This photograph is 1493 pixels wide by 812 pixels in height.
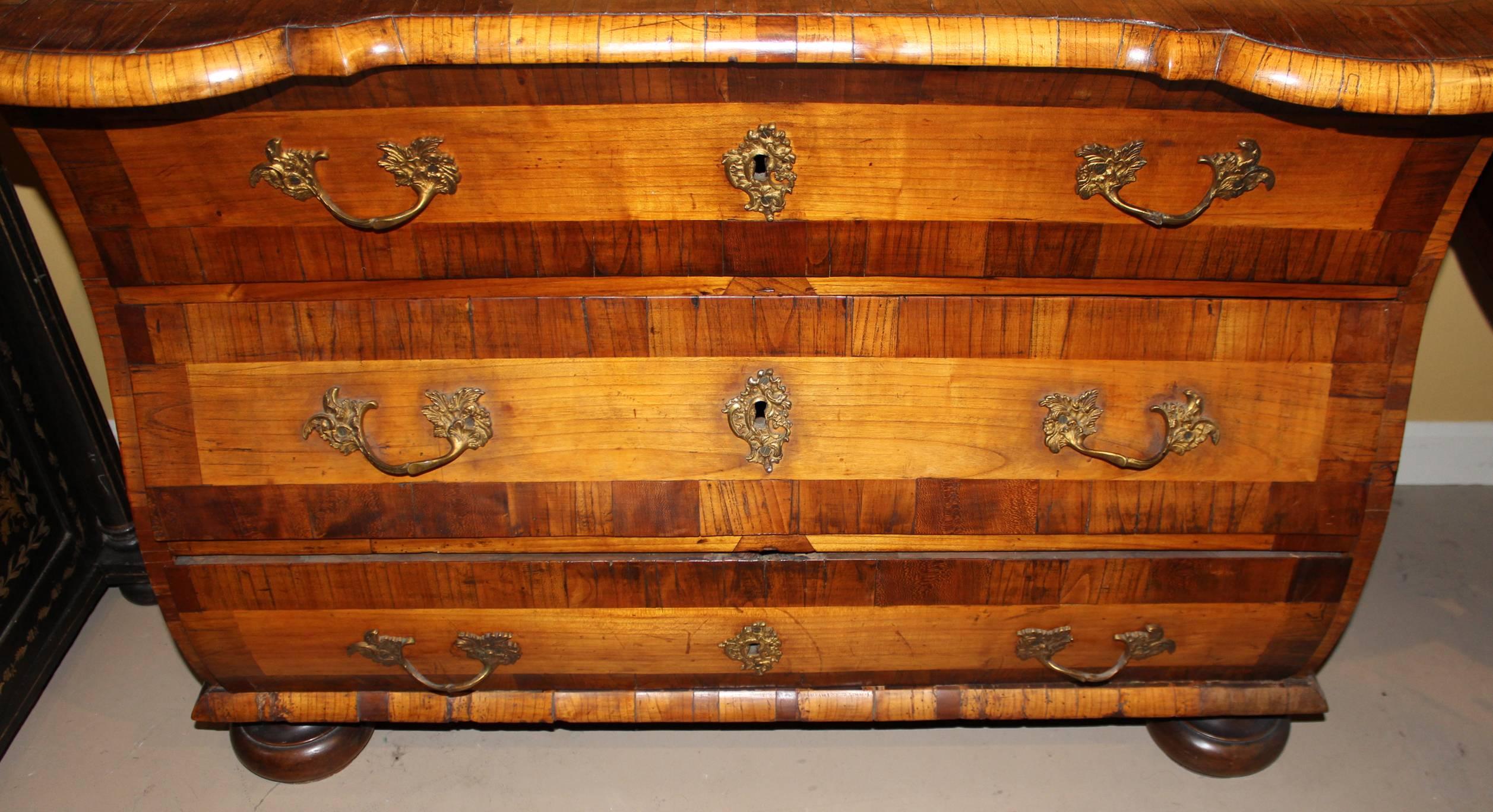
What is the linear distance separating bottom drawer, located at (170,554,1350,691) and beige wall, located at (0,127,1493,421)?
0.87 meters

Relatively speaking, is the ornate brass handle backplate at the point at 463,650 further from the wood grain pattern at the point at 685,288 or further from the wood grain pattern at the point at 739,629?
the wood grain pattern at the point at 685,288

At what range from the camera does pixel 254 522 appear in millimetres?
1174

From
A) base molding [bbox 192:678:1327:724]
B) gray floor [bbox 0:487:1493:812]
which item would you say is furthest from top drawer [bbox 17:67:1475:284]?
gray floor [bbox 0:487:1493:812]

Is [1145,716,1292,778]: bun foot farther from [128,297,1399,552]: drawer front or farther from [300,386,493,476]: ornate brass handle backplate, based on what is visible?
[300,386,493,476]: ornate brass handle backplate

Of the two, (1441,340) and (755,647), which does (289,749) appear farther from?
(1441,340)

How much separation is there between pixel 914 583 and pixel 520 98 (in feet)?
2.27

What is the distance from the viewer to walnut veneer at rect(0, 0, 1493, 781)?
91cm

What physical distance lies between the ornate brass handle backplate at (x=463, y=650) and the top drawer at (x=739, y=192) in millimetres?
462

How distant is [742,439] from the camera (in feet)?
3.71

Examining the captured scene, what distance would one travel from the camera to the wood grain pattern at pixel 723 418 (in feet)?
3.60

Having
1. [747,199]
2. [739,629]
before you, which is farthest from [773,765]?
[747,199]

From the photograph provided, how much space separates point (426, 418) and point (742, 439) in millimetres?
339

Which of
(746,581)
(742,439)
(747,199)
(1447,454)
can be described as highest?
(747,199)

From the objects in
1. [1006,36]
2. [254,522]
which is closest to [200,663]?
[254,522]
